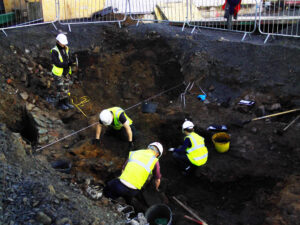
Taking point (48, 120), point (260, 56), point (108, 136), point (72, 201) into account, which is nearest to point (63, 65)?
point (48, 120)

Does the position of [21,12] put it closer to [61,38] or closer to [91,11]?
[91,11]

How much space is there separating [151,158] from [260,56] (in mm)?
4831

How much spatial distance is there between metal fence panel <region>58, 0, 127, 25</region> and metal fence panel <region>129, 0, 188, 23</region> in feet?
1.54

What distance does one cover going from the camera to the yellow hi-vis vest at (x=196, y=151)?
6.33m

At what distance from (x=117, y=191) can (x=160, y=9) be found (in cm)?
846

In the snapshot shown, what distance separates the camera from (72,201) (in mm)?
4359

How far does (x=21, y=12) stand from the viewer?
1067 cm

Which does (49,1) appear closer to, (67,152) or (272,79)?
(67,152)

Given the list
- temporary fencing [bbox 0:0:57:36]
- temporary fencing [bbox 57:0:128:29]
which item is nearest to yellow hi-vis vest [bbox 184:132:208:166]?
temporary fencing [bbox 57:0:128:29]

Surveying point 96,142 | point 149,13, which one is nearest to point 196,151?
point 96,142

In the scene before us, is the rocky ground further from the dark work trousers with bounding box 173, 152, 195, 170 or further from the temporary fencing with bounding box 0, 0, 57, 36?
the temporary fencing with bounding box 0, 0, 57, 36

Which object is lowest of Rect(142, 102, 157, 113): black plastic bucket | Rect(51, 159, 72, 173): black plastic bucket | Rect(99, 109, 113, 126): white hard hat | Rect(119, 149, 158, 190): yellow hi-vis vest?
Rect(51, 159, 72, 173): black plastic bucket

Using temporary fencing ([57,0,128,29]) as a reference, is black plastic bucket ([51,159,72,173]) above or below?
below

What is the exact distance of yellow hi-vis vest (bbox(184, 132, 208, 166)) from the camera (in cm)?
633
